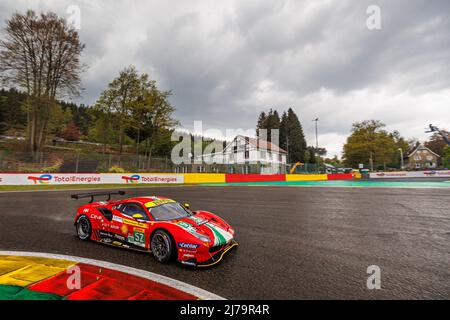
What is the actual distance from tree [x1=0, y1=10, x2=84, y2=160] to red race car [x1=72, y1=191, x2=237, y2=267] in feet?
86.5

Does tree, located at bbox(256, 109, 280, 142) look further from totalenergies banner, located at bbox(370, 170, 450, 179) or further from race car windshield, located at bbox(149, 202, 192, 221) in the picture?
race car windshield, located at bbox(149, 202, 192, 221)

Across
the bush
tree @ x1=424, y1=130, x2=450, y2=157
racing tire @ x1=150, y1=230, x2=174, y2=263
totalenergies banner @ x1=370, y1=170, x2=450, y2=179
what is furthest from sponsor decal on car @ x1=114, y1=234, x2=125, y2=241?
tree @ x1=424, y1=130, x2=450, y2=157

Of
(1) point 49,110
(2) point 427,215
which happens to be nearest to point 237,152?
(1) point 49,110

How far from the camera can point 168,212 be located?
4.86 meters

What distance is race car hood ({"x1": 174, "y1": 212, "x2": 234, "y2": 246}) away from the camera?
4.15 m

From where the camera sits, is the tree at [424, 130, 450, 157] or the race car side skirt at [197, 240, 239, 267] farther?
the tree at [424, 130, 450, 157]

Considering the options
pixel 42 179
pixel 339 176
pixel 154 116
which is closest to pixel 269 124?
pixel 339 176

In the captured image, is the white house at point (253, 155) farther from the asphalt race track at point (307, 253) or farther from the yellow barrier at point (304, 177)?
the asphalt race track at point (307, 253)

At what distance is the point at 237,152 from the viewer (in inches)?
1925

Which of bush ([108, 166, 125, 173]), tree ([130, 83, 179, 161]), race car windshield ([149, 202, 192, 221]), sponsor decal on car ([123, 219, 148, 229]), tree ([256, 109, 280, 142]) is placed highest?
tree ([256, 109, 280, 142])

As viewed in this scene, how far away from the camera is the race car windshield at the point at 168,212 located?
15.2 ft

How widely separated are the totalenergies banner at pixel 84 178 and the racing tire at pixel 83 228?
18.3 m
